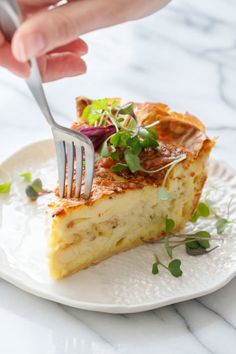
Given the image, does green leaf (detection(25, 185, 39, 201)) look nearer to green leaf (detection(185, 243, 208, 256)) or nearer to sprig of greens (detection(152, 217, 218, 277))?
sprig of greens (detection(152, 217, 218, 277))

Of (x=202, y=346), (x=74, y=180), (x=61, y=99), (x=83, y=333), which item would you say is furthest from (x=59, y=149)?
(x=61, y=99)

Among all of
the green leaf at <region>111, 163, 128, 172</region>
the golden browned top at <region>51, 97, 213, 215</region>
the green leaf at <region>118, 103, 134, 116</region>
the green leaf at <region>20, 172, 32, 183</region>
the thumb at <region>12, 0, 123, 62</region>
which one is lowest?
the green leaf at <region>20, 172, 32, 183</region>

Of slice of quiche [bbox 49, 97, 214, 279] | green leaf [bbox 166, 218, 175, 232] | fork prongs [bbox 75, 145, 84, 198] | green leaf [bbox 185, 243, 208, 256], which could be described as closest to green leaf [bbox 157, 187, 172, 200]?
slice of quiche [bbox 49, 97, 214, 279]

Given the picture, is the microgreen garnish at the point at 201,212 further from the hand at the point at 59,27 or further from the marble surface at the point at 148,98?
the hand at the point at 59,27

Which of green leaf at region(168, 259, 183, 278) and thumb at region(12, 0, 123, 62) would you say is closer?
thumb at region(12, 0, 123, 62)

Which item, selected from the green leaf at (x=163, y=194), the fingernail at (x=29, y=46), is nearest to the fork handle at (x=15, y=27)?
the fingernail at (x=29, y=46)

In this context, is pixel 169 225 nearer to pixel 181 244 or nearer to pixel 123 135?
pixel 181 244
